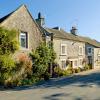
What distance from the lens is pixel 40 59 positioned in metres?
25.9

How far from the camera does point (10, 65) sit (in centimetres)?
2109

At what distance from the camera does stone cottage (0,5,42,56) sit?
23.9 metres

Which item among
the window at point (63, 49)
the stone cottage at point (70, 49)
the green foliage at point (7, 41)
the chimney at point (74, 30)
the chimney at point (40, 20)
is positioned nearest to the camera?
the green foliage at point (7, 41)

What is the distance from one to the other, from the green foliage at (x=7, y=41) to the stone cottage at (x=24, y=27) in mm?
1671

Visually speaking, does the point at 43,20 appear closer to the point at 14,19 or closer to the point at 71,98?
the point at 14,19

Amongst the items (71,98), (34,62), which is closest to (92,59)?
(34,62)

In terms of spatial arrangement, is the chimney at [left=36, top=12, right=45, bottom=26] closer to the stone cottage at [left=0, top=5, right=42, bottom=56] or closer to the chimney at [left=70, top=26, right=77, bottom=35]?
the stone cottage at [left=0, top=5, right=42, bottom=56]

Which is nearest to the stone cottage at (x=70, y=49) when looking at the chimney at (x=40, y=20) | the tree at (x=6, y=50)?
the chimney at (x=40, y=20)

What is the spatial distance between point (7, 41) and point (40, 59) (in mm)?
5848

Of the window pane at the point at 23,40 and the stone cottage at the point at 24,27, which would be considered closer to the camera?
the stone cottage at the point at 24,27

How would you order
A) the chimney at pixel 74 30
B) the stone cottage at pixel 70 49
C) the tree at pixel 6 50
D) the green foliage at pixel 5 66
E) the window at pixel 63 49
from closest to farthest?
the green foliage at pixel 5 66
the tree at pixel 6 50
the stone cottage at pixel 70 49
the window at pixel 63 49
the chimney at pixel 74 30

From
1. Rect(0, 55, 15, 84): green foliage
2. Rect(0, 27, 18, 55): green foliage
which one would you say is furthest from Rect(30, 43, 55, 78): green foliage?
Rect(0, 55, 15, 84): green foliage

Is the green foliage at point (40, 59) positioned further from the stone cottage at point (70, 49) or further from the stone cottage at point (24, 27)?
the stone cottage at point (70, 49)

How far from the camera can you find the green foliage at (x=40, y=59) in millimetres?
25594
